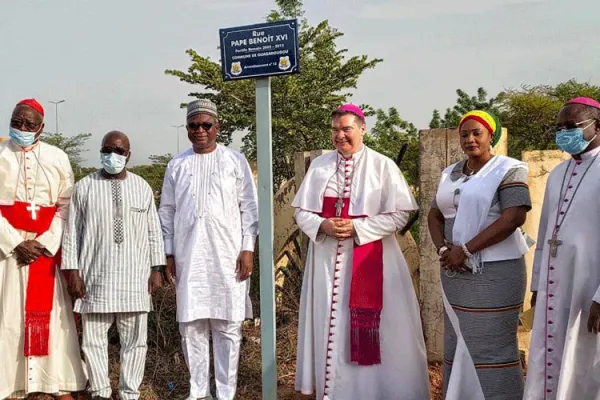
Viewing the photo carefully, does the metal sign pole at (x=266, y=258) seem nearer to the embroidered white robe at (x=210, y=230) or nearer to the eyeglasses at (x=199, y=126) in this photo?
the embroidered white robe at (x=210, y=230)

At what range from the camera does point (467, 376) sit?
13.8 feet

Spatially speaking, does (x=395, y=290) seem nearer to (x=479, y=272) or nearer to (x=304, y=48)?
(x=479, y=272)

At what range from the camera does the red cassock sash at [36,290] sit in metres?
4.97

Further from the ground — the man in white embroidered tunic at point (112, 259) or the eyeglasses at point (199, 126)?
the eyeglasses at point (199, 126)

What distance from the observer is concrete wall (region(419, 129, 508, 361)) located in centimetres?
536

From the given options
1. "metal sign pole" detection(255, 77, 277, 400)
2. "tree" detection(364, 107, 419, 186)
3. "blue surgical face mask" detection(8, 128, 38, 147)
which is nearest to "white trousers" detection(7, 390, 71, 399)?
"metal sign pole" detection(255, 77, 277, 400)

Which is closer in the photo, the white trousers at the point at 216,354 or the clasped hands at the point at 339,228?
the clasped hands at the point at 339,228

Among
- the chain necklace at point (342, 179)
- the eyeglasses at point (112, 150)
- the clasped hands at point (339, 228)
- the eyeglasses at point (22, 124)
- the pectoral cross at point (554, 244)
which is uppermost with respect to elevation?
the eyeglasses at point (22, 124)

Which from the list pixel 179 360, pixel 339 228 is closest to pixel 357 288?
pixel 339 228

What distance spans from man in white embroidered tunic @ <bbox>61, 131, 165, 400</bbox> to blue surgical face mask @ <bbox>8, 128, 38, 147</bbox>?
20.3 inches

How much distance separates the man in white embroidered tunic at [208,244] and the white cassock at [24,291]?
82 cm

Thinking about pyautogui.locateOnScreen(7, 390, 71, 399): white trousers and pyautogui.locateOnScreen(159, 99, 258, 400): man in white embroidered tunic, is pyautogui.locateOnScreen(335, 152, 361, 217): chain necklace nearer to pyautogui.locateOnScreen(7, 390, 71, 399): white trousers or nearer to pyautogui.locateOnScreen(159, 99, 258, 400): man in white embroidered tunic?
pyautogui.locateOnScreen(159, 99, 258, 400): man in white embroidered tunic

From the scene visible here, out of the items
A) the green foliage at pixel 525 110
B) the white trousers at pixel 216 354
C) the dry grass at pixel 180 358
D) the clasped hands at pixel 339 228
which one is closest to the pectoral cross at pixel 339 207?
the clasped hands at pixel 339 228

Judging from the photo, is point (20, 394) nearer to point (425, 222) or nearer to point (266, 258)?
point (266, 258)
